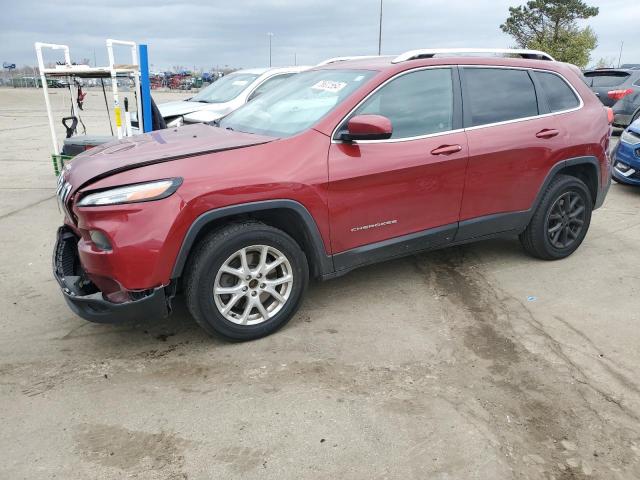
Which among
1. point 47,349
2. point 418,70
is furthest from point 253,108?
point 47,349

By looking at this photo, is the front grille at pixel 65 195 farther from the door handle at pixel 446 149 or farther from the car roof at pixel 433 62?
the door handle at pixel 446 149

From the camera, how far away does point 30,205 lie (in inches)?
266

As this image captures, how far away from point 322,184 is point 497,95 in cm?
178

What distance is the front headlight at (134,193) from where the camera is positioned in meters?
2.95

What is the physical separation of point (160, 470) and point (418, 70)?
119 inches

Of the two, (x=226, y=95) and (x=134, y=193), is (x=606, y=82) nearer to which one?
(x=226, y=95)

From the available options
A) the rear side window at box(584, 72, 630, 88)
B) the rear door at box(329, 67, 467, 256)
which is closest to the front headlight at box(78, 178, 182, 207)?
the rear door at box(329, 67, 467, 256)

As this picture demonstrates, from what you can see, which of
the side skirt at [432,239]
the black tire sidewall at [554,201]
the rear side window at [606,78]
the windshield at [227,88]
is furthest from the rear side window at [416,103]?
the rear side window at [606,78]

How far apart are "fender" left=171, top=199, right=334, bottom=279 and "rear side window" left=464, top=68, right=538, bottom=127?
1.53 m

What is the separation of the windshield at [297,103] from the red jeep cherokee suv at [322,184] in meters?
0.02

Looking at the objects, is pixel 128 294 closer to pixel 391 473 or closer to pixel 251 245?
pixel 251 245

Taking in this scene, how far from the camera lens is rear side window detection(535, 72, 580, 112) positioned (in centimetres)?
454

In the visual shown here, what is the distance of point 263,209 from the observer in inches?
128

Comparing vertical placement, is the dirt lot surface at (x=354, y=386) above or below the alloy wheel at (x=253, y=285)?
below
